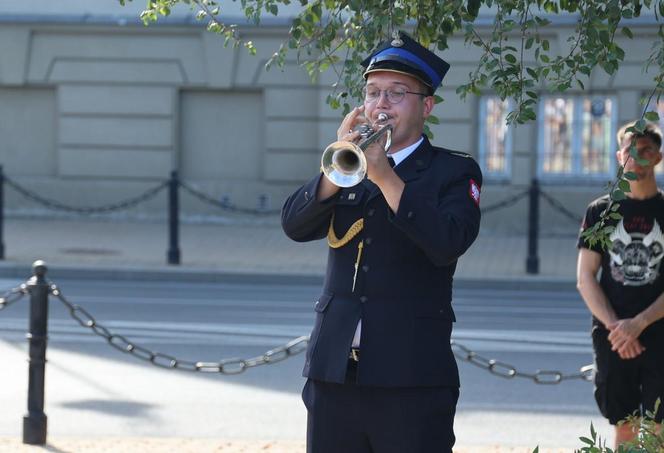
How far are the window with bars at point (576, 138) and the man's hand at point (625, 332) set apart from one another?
1477 cm

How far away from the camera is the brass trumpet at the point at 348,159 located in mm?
3668

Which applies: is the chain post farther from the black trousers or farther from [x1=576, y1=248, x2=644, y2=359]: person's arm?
the black trousers

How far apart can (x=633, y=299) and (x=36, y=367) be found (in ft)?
10.9

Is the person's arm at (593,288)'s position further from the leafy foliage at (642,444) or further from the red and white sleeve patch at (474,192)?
the red and white sleeve patch at (474,192)

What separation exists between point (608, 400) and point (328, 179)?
2520 mm

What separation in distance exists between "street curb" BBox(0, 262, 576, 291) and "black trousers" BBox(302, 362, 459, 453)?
11.6 metres

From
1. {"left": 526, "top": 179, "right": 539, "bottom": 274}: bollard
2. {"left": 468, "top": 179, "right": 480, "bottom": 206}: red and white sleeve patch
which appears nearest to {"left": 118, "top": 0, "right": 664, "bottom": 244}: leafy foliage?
{"left": 468, "top": 179, "right": 480, "bottom": 206}: red and white sleeve patch

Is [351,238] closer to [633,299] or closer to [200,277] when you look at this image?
[633,299]

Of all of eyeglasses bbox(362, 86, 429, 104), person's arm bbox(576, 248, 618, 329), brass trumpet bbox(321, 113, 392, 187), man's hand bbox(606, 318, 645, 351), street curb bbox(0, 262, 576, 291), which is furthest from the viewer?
street curb bbox(0, 262, 576, 291)

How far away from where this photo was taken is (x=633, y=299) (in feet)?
19.1

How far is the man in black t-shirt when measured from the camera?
5.74m

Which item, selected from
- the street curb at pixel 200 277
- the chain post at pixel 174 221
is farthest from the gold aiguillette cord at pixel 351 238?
the chain post at pixel 174 221

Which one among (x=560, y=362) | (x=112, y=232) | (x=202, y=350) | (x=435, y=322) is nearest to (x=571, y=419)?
(x=560, y=362)

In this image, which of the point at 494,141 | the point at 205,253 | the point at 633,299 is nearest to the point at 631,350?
the point at 633,299
